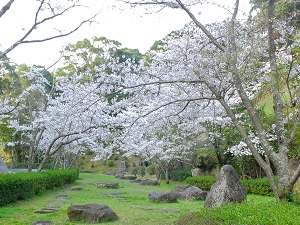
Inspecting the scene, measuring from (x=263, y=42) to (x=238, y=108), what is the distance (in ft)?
35.6

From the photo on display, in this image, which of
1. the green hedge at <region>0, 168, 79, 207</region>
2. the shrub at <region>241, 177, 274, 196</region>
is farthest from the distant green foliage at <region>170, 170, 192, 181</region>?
the green hedge at <region>0, 168, 79, 207</region>

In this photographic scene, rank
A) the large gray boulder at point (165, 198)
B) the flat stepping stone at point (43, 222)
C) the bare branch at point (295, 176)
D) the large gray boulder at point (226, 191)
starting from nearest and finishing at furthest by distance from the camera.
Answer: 1. the bare branch at point (295, 176)
2. the flat stepping stone at point (43, 222)
3. the large gray boulder at point (226, 191)
4. the large gray boulder at point (165, 198)

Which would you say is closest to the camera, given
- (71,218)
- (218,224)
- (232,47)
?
(218,224)

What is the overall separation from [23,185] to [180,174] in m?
12.4

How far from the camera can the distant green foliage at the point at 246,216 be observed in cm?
395

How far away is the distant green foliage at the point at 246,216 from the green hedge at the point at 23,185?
7.12 metres

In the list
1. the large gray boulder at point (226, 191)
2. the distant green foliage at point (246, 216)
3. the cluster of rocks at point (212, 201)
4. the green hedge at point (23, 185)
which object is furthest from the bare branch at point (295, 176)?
the green hedge at point (23, 185)

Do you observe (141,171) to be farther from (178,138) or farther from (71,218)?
(71,218)

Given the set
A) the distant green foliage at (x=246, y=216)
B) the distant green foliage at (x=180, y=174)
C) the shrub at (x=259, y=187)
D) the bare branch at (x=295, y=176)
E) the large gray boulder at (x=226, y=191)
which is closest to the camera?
the distant green foliage at (x=246, y=216)

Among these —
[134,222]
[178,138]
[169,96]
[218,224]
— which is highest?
[169,96]

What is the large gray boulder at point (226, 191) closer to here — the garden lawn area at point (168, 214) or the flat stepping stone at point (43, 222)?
the garden lawn area at point (168, 214)

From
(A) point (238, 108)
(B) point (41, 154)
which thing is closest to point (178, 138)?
(A) point (238, 108)

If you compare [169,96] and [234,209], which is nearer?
[234,209]

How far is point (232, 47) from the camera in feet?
20.2
